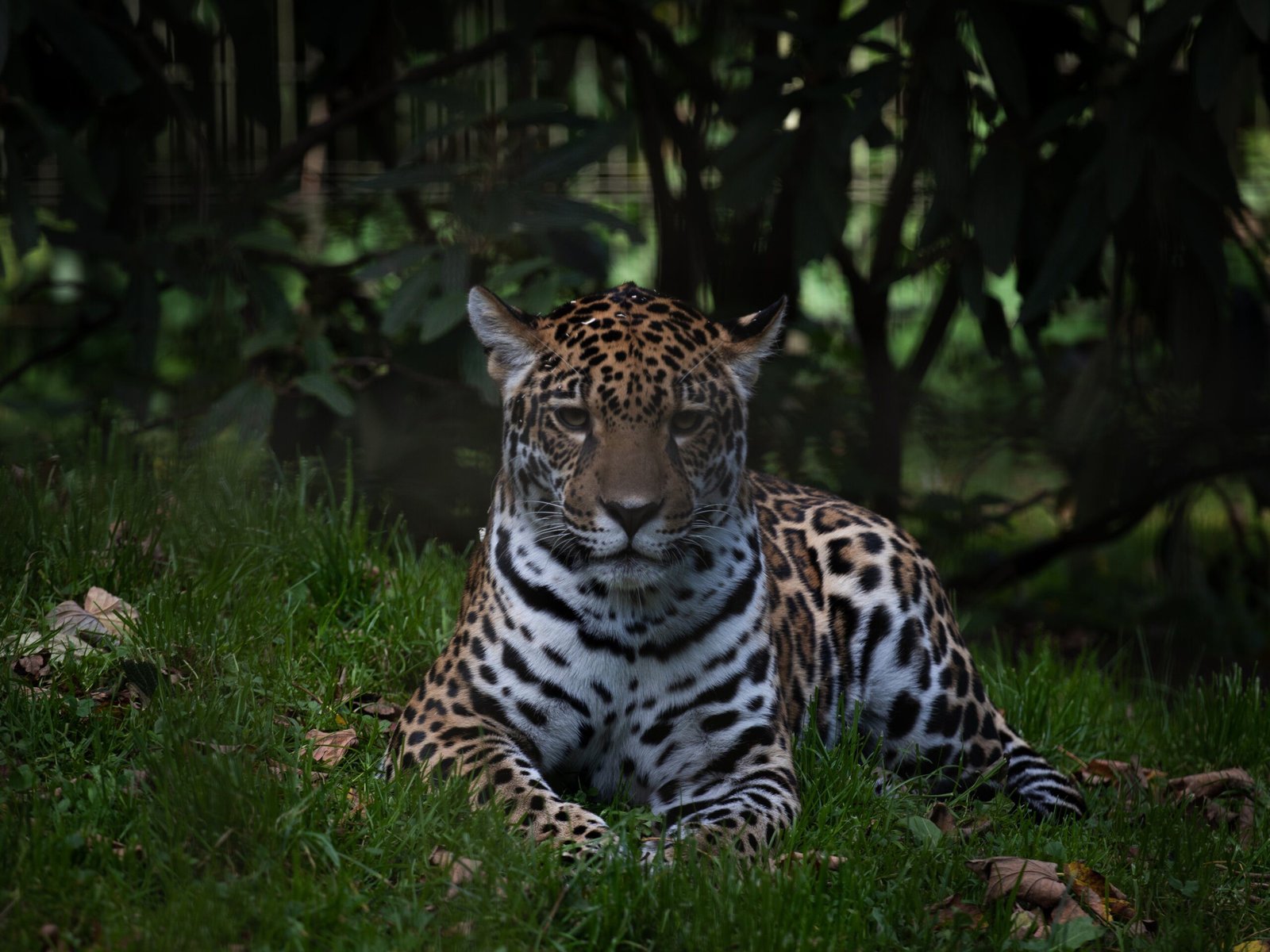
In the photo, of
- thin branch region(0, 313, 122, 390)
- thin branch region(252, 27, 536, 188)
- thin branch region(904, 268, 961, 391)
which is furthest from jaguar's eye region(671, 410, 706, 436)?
thin branch region(0, 313, 122, 390)

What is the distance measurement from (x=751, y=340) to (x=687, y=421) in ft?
1.23

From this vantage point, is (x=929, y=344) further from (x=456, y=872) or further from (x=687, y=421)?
(x=456, y=872)

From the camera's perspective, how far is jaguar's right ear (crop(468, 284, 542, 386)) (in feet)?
13.2

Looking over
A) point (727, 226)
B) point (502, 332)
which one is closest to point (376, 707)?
point (502, 332)

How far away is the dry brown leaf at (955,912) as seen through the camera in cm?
339

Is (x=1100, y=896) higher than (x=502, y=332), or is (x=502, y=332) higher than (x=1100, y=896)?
(x=502, y=332)

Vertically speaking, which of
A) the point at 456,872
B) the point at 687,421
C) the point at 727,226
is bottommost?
the point at 456,872

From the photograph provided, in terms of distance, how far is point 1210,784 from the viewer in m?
4.76

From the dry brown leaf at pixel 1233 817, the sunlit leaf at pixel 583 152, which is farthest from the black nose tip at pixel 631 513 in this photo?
the sunlit leaf at pixel 583 152

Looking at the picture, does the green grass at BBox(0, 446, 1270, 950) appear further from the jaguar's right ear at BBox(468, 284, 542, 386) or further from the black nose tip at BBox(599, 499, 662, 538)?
the jaguar's right ear at BBox(468, 284, 542, 386)

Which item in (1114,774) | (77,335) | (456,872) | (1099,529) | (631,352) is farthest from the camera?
(1099,529)

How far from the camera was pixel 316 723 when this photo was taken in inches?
164

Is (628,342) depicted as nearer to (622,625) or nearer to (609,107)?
(622,625)

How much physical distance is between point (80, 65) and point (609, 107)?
369 cm
